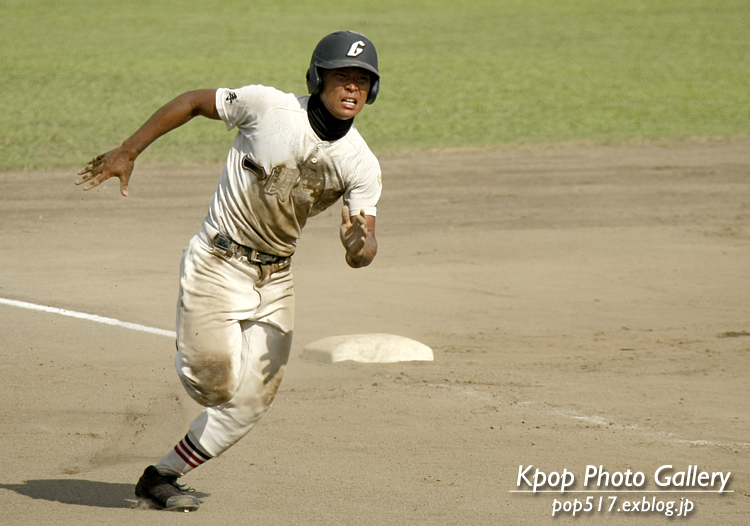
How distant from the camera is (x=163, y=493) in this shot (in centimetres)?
516

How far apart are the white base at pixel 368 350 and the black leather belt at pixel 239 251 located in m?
3.03

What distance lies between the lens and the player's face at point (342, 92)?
16.0ft

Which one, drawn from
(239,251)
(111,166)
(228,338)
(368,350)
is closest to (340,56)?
(239,251)

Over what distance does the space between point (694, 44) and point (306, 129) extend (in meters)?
24.4

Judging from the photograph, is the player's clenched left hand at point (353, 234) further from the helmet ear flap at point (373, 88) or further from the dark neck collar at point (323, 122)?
the helmet ear flap at point (373, 88)

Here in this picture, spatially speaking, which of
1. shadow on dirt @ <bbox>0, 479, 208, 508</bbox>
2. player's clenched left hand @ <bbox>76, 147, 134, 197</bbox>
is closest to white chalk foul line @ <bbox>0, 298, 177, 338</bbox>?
shadow on dirt @ <bbox>0, 479, 208, 508</bbox>

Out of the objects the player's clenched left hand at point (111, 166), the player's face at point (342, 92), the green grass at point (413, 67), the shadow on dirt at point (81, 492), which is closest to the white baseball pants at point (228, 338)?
the player's clenched left hand at point (111, 166)

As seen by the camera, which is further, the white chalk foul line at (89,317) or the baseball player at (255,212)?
the white chalk foul line at (89,317)

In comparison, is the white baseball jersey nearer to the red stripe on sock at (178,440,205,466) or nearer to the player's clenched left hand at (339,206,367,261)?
the player's clenched left hand at (339,206,367,261)

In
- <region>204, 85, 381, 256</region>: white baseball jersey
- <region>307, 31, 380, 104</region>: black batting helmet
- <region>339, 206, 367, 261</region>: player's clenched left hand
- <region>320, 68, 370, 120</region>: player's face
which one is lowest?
<region>339, 206, 367, 261</region>: player's clenched left hand

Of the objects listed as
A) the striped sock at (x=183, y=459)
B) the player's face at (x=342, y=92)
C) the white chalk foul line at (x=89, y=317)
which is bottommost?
the white chalk foul line at (x=89, y=317)

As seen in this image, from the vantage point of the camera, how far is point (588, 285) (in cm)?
1059

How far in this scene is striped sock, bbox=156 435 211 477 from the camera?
5121 mm

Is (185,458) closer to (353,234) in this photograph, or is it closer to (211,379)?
(211,379)
